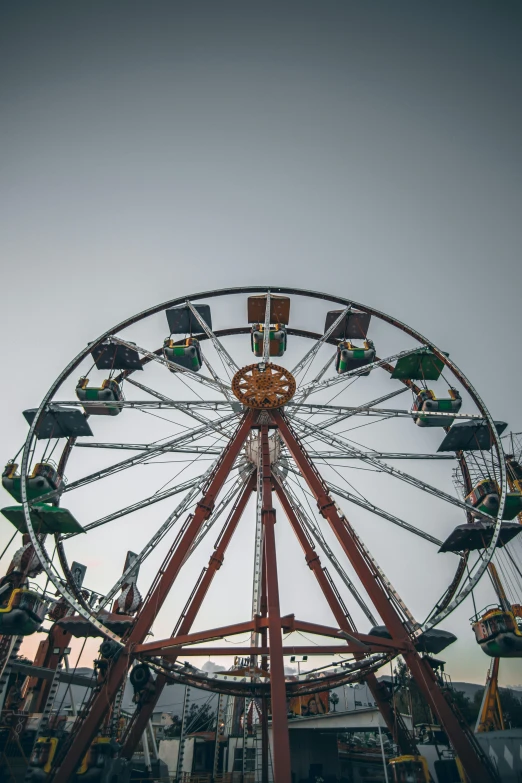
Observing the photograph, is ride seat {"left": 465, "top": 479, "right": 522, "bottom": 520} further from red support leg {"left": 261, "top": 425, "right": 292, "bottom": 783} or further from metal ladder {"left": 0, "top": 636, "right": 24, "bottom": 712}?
metal ladder {"left": 0, "top": 636, "right": 24, "bottom": 712}

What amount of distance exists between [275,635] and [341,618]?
13.1 feet

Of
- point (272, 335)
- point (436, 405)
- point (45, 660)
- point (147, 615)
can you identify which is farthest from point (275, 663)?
point (45, 660)

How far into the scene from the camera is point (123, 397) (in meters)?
15.3

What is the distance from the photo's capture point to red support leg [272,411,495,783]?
25.1ft

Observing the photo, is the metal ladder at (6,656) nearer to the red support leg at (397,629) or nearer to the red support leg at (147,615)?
the red support leg at (147,615)

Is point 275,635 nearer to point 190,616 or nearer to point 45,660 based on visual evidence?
point 190,616

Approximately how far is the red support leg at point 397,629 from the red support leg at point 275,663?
4.48ft

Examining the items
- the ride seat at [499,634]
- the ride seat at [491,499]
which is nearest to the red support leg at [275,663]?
the ride seat at [499,634]

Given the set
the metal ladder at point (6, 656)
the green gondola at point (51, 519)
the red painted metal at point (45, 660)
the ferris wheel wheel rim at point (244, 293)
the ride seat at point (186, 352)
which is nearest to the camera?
the ferris wheel wheel rim at point (244, 293)

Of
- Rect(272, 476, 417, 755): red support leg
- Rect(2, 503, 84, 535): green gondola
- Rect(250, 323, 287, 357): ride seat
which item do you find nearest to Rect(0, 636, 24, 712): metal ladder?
Rect(2, 503, 84, 535): green gondola

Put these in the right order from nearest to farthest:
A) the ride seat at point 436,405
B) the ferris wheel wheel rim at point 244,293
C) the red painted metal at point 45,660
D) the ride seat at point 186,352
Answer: the ferris wheel wheel rim at point 244,293
the ride seat at point 436,405
the ride seat at point 186,352
the red painted metal at point 45,660

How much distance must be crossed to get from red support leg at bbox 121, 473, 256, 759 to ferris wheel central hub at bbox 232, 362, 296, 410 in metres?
3.80

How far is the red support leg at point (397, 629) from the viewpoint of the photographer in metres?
7.66

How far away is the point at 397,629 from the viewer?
8969mm
